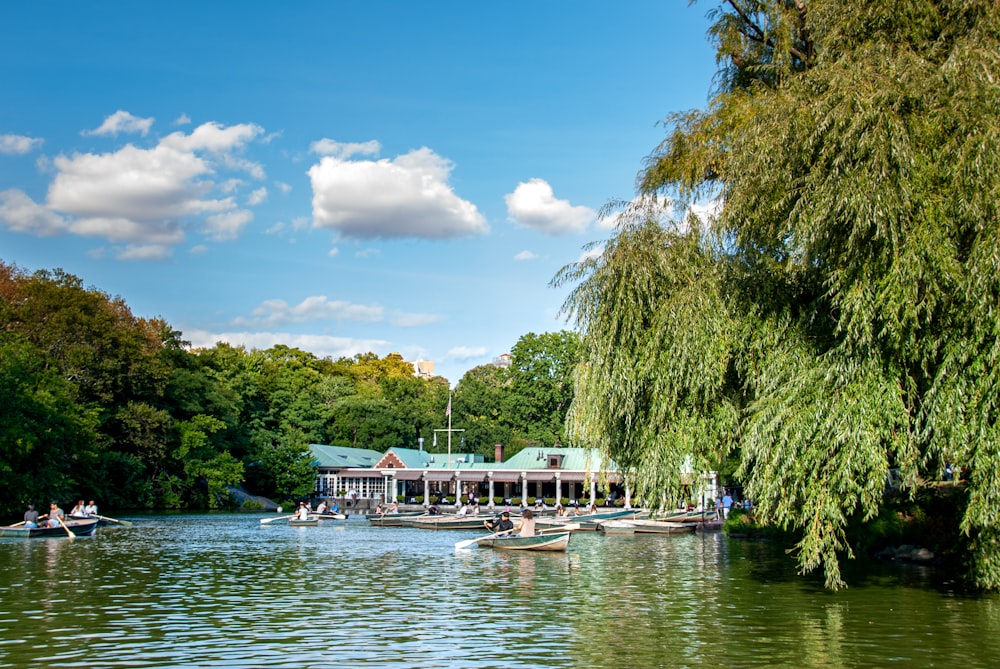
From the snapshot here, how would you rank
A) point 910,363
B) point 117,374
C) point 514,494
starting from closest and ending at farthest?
point 910,363, point 117,374, point 514,494

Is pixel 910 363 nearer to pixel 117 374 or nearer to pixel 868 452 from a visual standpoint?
pixel 868 452

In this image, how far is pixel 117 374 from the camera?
58344 millimetres

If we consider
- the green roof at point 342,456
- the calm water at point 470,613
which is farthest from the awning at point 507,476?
the calm water at point 470,613

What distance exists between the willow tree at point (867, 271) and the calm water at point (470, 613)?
1.78 meters

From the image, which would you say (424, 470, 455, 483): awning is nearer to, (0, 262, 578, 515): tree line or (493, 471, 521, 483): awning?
(493, 471, 521, 483): awning

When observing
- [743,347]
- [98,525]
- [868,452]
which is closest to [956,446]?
[868,452]

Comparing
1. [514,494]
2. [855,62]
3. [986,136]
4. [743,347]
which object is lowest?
[514,494]

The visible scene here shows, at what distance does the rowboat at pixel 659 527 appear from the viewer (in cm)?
4231

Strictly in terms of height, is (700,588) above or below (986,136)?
below

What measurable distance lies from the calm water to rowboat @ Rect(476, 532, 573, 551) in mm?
1366

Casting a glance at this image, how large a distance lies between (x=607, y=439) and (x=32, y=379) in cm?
3494

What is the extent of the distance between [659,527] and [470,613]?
91.3 feet

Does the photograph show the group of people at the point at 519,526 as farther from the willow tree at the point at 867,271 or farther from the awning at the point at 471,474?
the awning at the point at 471,474

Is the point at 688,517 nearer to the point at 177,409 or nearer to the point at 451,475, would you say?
the point at 451,475
